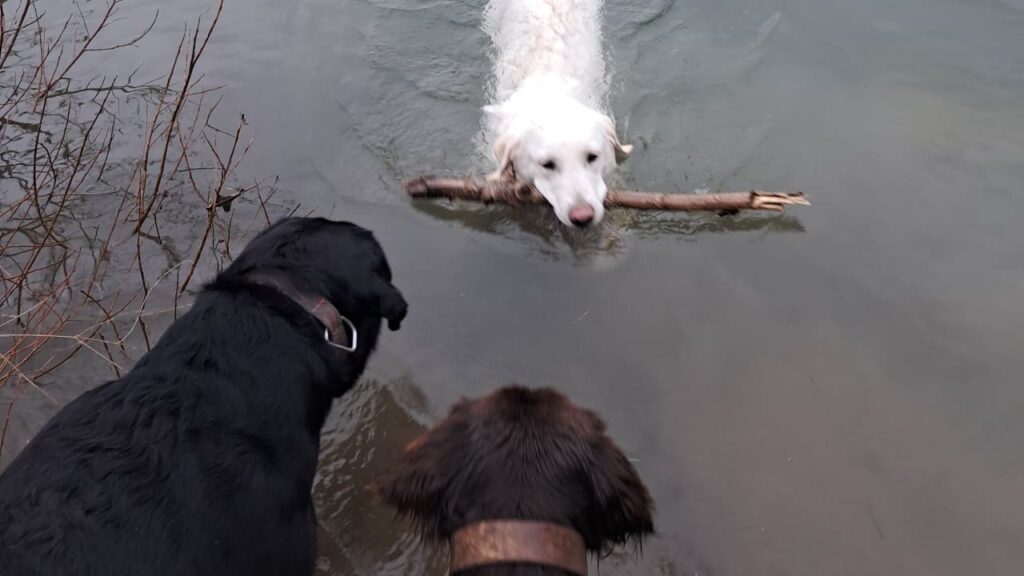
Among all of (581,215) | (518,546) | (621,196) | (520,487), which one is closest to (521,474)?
(520,487)

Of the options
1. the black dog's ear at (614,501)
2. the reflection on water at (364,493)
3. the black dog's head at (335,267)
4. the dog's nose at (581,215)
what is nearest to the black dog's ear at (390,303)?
the black dog's head at (335,267)

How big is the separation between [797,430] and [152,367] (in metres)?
2.85

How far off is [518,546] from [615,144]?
3.58m

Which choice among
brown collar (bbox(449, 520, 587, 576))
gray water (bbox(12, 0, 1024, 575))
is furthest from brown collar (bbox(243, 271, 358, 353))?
brown collar (bbox(449, 520, 587, 576))

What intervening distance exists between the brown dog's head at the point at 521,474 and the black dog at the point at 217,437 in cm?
53

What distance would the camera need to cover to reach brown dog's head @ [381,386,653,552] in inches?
71.3

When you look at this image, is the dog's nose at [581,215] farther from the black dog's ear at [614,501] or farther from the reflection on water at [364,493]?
the black dog's ear at [614,501]

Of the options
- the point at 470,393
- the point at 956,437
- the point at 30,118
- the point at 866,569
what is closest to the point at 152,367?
the point at 470,393

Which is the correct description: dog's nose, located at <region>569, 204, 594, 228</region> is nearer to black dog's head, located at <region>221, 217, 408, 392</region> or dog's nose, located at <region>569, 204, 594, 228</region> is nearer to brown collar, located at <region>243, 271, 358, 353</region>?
black dog's head, located at <region>221, 217, 408, 392</region>

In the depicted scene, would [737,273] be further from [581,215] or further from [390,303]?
[390,303]

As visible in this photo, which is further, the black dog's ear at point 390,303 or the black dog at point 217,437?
the black dog's ear at point 390,303

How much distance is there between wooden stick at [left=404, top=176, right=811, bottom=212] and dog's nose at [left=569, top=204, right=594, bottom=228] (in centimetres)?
34

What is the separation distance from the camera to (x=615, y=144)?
15.6 feet

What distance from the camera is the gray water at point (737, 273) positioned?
9.82 ft
